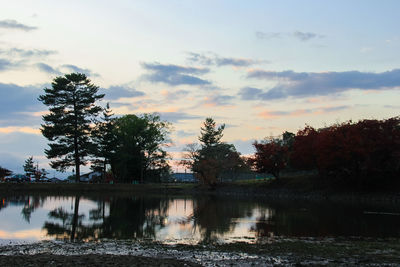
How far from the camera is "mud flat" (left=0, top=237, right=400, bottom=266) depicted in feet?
44.3

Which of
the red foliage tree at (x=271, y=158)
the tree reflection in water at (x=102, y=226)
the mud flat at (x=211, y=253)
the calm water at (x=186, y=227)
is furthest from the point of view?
the red foliage tree at (x=271, y=158)

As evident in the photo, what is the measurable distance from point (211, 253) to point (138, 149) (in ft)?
214

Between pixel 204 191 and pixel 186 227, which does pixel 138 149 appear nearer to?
pixel 204 191

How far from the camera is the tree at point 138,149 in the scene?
7856 centimetres

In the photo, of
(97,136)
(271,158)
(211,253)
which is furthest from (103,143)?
(211,253)

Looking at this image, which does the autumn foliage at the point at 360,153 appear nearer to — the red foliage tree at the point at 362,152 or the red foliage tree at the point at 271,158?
the red foliage tree at the point at 362,152

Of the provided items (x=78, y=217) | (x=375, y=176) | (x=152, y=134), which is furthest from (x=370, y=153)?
(x=152, y=134)

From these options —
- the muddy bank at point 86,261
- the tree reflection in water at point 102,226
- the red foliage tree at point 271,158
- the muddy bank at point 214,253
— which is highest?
the red foliage tree at point 271,158

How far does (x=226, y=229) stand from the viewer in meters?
24.7

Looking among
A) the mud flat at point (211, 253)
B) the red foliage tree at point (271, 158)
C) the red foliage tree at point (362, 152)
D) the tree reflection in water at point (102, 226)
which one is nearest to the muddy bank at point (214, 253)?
the mud flat at point (211, 253)

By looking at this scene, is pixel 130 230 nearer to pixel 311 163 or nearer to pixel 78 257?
pixel 78 257

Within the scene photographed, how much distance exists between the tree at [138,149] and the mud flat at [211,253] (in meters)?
60.2

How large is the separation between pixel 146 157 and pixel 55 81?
75.7ft

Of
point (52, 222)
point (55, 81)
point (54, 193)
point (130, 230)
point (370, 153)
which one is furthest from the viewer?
point (55, 81)
